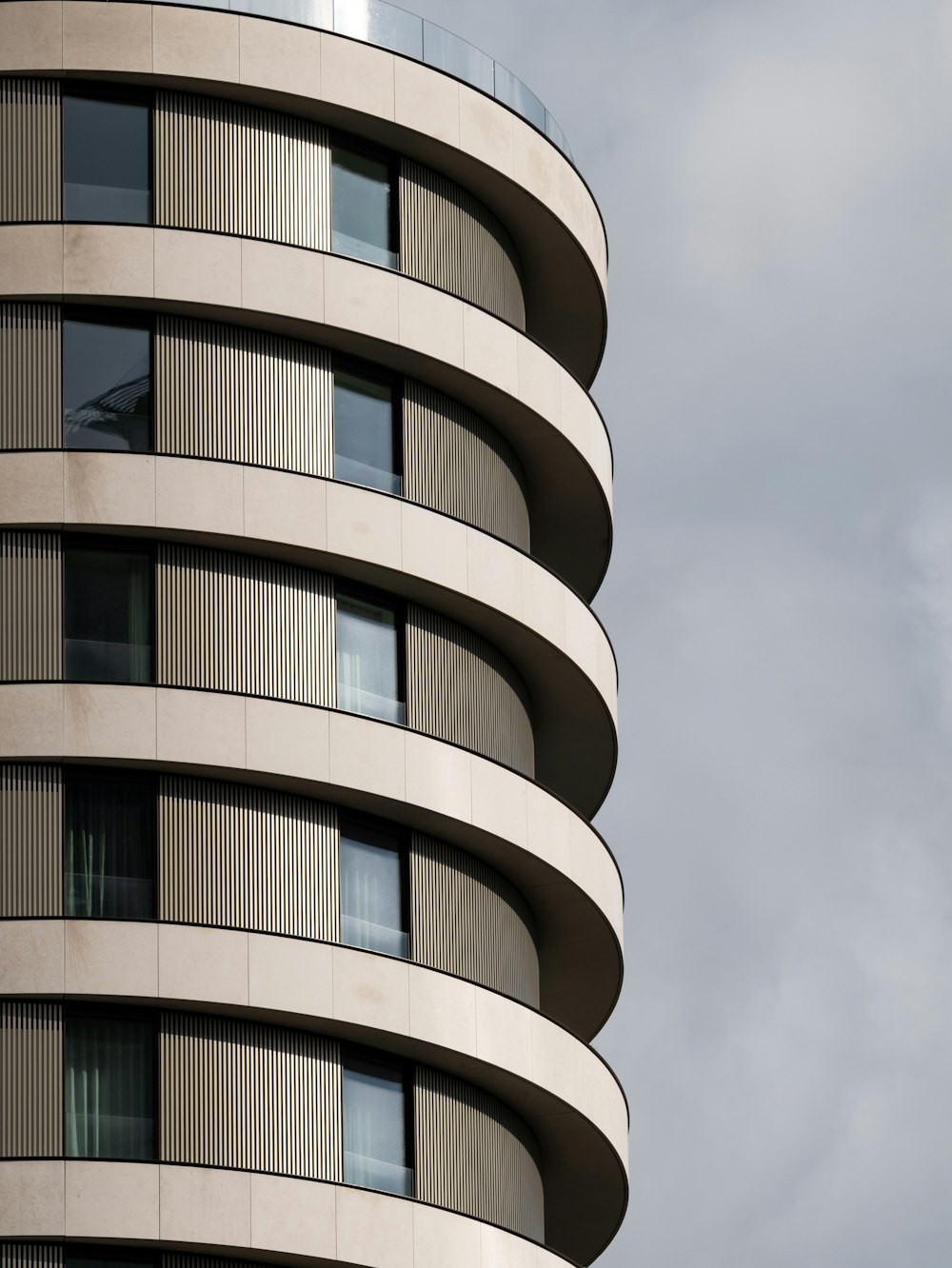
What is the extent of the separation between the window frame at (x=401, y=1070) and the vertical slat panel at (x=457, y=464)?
9.44 m

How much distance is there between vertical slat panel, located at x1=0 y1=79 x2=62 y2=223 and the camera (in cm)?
4584

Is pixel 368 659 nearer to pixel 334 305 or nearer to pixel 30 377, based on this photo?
pixel 334 305

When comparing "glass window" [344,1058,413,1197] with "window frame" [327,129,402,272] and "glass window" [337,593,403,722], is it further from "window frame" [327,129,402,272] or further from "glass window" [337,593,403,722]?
"window frame" [327,129,402,272]

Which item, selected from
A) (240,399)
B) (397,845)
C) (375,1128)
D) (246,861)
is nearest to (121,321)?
(240,399)

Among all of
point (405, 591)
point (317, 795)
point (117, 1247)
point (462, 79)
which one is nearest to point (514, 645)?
point (405, 591)

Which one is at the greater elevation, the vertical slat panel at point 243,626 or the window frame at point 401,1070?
the vertical slat panel at point 243,626

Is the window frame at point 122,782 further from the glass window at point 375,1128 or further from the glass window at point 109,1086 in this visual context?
the glass window at point 375,1128

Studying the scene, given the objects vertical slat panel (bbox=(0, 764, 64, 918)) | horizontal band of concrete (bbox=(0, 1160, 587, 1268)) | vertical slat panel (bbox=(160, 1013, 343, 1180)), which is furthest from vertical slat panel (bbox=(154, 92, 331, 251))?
horizontal band of concrete (bbox=(0, 1160, 587, 1268))

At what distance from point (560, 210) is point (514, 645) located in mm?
8687

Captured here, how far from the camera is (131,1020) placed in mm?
41688

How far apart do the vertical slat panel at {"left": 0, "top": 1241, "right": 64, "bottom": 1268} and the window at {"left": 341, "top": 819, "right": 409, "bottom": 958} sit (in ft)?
22.3

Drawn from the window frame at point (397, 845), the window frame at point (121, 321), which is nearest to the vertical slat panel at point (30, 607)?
the window frame at point (121, 321)

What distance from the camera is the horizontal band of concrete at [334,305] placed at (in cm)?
4528

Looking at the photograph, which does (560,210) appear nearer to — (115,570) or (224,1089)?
(115,570)
